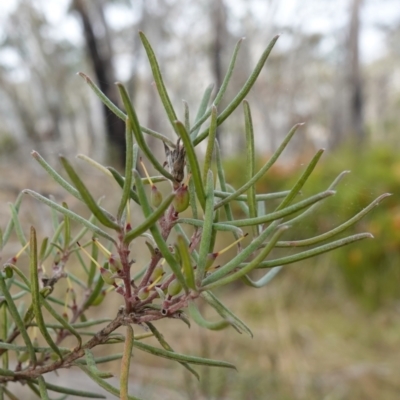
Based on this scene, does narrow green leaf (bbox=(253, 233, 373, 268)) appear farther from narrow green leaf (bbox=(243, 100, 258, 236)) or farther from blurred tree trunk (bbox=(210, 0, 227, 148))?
blurred tree trunk (bbox=(210, 0, 227, 148))

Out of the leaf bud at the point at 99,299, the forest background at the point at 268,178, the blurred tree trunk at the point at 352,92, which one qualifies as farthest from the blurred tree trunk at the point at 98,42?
the leaf bud at the point at 99,299

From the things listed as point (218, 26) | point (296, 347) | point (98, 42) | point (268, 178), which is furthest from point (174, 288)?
point (218, 26)

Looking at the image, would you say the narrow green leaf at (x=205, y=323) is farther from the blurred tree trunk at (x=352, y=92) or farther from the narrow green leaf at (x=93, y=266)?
the blurred tree trunk at (x=352, y=92)

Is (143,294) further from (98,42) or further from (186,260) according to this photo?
(98,42)

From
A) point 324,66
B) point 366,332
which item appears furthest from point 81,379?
point 324,66

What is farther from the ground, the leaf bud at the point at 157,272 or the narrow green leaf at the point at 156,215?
the narrow green leaf at the point at 156,215

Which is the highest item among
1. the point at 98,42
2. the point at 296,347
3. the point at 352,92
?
the point at 98,42

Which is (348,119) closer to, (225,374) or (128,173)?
(225,374)
